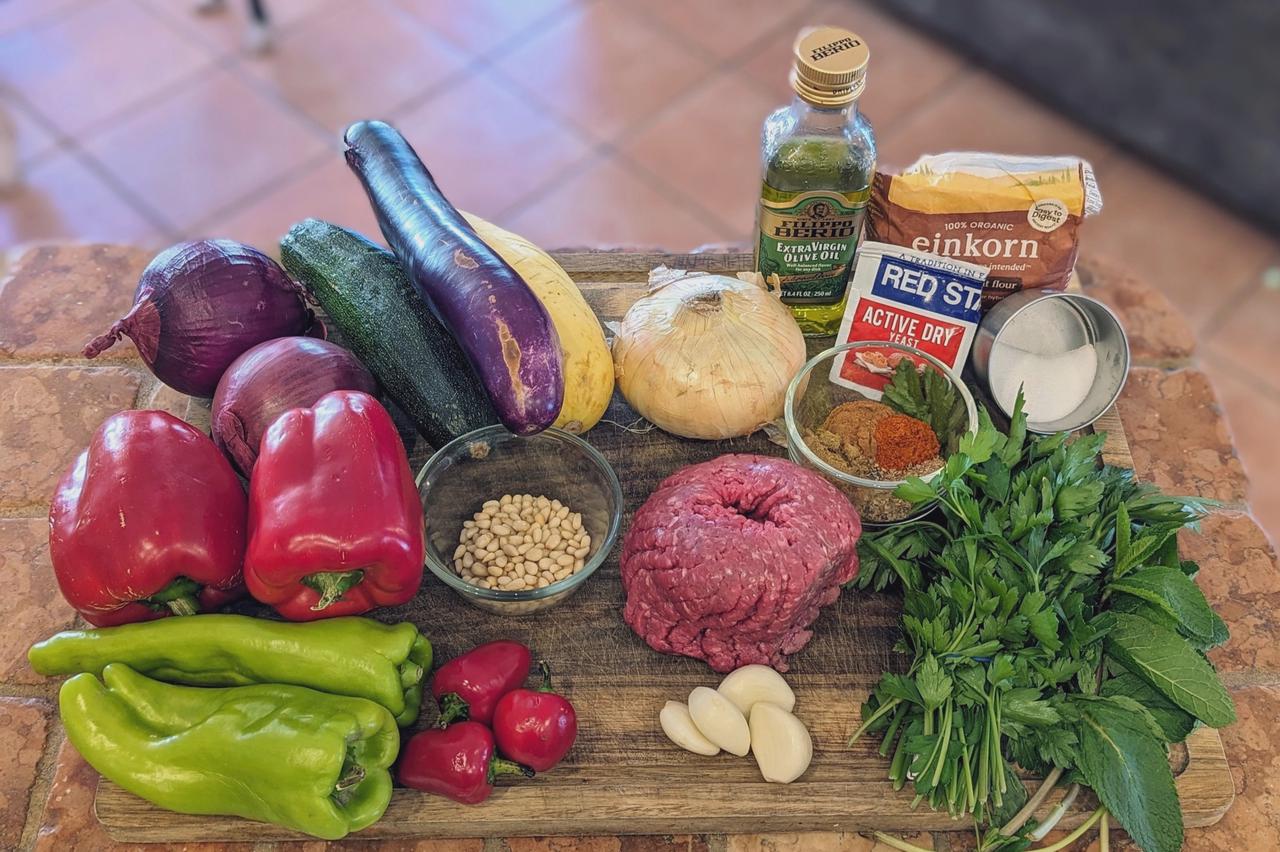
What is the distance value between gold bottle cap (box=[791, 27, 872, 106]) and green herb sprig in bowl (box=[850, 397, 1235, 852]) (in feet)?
1.37

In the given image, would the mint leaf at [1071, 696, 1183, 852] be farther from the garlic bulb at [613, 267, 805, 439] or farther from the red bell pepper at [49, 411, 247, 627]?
the red bell pepper at [49, 411, 247, 627]

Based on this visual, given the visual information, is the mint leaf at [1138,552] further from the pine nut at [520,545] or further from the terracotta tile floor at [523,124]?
the terracotta tile floor at [523,124]

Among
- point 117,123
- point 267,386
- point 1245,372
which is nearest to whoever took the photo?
point 267,386

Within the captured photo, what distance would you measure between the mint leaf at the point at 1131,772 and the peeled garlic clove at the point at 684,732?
0.38 metres

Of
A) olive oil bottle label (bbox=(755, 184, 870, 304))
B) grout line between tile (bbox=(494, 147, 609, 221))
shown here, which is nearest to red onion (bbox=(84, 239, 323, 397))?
olive oil bottle label (bbox=(755, 184, 870, 304))

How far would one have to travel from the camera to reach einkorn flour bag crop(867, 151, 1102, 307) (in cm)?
137

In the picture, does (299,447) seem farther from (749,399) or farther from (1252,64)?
(1252,64)

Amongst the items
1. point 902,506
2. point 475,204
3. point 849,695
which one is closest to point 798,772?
point 849,695

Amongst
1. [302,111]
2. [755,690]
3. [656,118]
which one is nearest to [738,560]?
[755,690]

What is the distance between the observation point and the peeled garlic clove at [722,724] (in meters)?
1.18

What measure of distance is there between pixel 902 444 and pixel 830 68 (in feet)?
1.48

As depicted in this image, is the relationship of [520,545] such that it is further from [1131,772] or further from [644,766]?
[1131,772]

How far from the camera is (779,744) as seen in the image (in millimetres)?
1171

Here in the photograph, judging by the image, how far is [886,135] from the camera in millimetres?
2789
